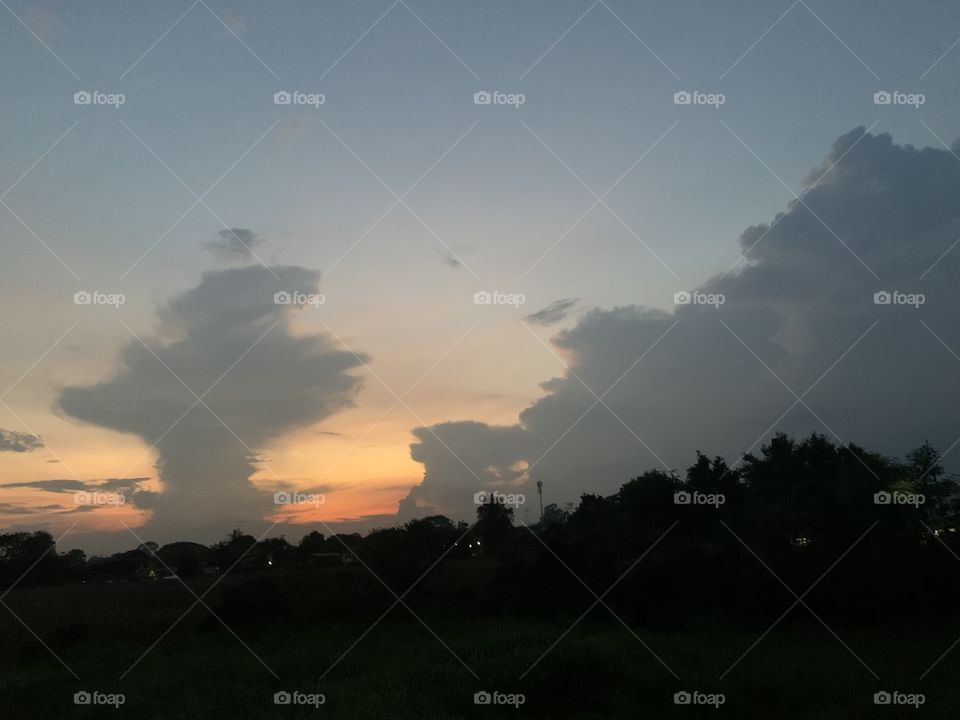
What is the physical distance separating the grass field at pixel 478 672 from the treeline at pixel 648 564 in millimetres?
1638

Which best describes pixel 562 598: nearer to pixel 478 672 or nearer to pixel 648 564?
pixel 648 564

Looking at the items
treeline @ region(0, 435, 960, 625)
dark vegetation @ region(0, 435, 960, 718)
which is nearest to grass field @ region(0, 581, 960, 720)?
dark vegetation @ region(0, 435, 960, 718)

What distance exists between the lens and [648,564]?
21797 mm

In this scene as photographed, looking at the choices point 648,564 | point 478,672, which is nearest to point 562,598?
point 648,564

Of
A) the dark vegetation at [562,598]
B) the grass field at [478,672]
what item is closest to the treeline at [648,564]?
the dark vegetation at [562,598]

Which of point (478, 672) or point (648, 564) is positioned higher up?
point (648, 564)

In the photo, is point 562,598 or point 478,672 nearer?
point 478,672

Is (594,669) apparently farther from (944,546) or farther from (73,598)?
(73,598)

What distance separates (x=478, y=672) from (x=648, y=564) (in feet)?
30.4

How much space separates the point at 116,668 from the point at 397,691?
646 cm

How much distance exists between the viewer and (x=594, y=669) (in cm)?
1402

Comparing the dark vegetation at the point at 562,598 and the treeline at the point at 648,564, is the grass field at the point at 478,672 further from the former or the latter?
the treeline at the point at 648,564

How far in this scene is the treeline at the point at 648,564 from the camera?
2094 centimetres

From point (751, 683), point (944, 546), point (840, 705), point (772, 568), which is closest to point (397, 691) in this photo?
point (751, 683)
